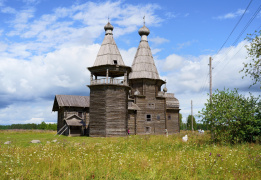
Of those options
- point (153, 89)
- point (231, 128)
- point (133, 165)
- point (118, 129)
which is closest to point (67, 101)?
point (118, 129)

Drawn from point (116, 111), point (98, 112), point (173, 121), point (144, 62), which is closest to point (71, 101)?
point (98, 112)

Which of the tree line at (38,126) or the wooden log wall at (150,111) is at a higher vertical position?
the wooden log wall at (150,111)

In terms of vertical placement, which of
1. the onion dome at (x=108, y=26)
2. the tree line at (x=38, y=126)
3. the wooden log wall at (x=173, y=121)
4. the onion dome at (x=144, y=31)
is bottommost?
the tree line at (x=38, y=126)

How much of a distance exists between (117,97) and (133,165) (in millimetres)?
21480

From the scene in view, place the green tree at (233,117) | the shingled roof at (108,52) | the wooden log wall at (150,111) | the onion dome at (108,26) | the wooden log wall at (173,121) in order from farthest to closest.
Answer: the wooden log wall at (173,121) < the wooden log wall at (150,111) < the onion dome at (108,26) < the shingled roof at (108,52) < the green tree at (233,117)

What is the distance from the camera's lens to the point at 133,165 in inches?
308

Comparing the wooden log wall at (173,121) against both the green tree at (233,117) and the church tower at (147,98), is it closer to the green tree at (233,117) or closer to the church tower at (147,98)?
the church tower at (147,98)

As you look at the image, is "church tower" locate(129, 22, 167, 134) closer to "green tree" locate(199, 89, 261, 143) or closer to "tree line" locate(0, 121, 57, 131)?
"green tree" locate(199, 89, 261, 143)

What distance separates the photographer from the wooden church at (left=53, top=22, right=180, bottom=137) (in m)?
28.9

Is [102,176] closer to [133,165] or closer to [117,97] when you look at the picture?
[133,165]

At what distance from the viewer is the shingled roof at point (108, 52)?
30.3 meters

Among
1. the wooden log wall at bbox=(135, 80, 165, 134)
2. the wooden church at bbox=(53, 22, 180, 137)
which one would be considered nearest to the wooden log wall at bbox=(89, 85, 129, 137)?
the wooden church at bbox=(53, 22, 180, 137)

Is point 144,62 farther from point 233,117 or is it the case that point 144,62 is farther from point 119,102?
point 233,117

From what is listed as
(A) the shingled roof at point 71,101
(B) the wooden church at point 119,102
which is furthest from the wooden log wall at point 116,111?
(A) the shingled roof at point 71,101
